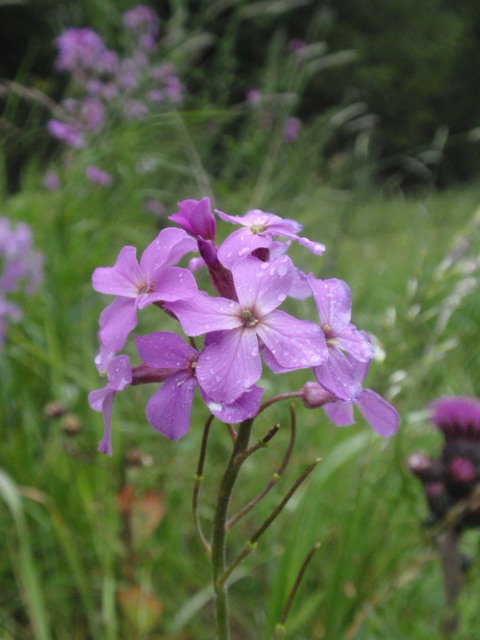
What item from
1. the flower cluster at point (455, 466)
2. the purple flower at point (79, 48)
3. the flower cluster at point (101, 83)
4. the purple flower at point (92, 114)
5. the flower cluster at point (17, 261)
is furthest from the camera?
the purple flower at point (79, 48)

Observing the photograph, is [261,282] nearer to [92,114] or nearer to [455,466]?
[455,466]

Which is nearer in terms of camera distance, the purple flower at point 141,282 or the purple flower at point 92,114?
the purple flower at point 141,282

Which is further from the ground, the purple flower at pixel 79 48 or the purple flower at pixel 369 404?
the purple flower at pixel 369 404

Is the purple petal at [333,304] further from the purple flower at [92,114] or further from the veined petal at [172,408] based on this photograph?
the purple flower at [92,114]

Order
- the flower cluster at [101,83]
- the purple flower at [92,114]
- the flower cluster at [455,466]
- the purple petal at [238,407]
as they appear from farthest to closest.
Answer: the purple flower at [92,114]
the flower cluster at [101,83]
the flower cluster at [455,466]
the purple petal at [238,407]

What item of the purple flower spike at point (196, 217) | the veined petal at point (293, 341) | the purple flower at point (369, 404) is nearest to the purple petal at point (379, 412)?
the purple flower at point (369, 404)

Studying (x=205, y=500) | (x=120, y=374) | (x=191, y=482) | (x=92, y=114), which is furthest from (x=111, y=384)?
(x=92, y=114)

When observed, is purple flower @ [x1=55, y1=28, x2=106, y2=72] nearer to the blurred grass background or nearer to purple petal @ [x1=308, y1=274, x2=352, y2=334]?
the blurred grass background

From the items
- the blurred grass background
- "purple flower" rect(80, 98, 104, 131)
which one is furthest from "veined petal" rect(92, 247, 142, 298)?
"purple flower" rect(80, 98, 104, 131)
